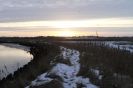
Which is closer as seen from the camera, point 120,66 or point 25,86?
point 25,86

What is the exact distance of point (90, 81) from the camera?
14617 millimetres

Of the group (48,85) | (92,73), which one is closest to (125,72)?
(92,73)

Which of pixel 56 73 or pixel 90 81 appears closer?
pixel 90 81

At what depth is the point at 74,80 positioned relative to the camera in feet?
49.2

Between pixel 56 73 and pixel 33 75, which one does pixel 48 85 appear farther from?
pixel 33 75

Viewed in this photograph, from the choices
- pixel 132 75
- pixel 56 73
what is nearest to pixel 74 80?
pixel 56 73

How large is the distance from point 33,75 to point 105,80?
4991mm

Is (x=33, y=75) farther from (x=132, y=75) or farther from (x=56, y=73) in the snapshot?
(x=132, y=75)

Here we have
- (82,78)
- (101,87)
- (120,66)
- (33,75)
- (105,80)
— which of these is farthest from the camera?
(120,66)

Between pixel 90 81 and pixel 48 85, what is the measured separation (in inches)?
85.4

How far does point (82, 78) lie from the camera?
15523 millimetres

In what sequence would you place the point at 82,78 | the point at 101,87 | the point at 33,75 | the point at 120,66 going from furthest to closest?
1. the point at 120,66
2. the point at 33,75
3. the point at 82,78
4. the point at 101,87

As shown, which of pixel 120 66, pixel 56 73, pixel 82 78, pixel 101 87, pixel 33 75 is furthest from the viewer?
pixel 120 66

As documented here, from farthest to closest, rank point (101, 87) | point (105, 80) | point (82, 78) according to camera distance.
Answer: point (82, 78) → point (105, 80) → point (101, 87)
